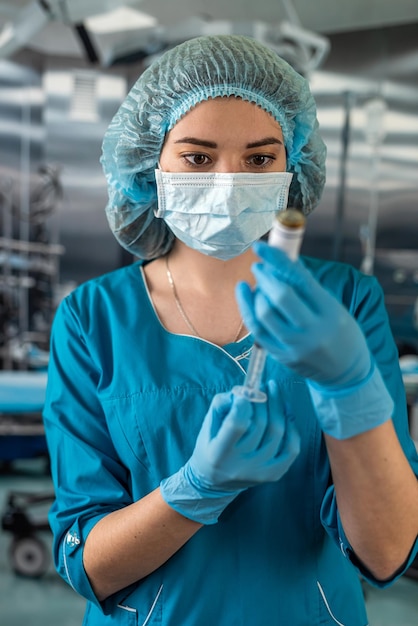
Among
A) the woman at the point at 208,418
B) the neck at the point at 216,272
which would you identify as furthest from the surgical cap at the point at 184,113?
the neck at the point at 216,272

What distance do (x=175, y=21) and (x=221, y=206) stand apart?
14.3 feet

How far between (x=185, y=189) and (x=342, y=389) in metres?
0.45

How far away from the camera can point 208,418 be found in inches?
30.5

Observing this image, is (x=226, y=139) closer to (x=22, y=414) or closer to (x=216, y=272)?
(x=216, y=272)

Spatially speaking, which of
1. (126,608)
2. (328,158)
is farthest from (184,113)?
(328,158)

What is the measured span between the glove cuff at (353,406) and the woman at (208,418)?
0.01 m

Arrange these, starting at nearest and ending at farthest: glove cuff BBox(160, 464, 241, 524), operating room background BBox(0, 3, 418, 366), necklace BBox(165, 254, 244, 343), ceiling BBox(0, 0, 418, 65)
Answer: glove cuff BBox(160, 464, 241, 524) < necklace BBox(165, 254, 244, 343) < ceiling BBox(0, 0, 418, 65) < operating room background BBox(0, 3, 418, 366)

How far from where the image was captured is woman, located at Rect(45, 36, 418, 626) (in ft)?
2.77

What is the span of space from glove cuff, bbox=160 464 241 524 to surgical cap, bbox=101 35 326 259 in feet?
1.68

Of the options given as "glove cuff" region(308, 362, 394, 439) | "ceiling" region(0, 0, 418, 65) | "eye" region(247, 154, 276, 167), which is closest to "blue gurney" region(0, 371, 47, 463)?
"ceiling" region(0, 0, 418, 65)

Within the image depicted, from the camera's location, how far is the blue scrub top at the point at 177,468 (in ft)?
3.13

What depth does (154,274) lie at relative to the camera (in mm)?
1177

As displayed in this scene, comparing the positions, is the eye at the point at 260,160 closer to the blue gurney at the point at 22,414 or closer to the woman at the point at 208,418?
the woman at the point at 208,418

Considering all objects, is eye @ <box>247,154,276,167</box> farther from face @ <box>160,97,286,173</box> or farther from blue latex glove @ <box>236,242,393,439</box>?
blue latex glove @ <box>236,242,393,439</box>
